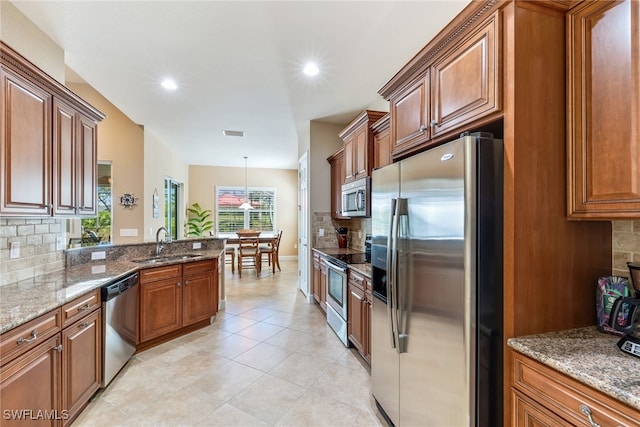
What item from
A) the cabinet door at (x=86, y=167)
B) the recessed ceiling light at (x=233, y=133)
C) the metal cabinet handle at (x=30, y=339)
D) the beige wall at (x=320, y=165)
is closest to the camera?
the metal cabinet handle at (x=30, y=339)

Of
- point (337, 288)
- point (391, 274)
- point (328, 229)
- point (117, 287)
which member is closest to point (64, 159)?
point (117, 287)

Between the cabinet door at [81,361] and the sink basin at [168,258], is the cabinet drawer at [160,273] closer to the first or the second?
the sink basin at [168,258]

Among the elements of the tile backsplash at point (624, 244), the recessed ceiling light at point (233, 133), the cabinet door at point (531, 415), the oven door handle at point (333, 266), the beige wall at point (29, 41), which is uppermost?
the recessed ceiling light at point (233, 133)

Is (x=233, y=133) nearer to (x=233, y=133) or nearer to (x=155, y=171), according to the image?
(x=233, y=133)

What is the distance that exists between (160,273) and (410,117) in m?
2.84

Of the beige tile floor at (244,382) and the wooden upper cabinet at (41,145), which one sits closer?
the wooden upper cabinet at (41,145)

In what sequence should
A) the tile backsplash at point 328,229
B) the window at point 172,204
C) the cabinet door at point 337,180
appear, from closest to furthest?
the cabinet door at point 337,180, the tile backsplash at point 328,229, the window at point 172,204

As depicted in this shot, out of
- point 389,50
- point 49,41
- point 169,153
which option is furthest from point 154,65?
point 169,153

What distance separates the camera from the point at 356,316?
9.13 feet

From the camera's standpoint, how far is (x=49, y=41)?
7.96 feet

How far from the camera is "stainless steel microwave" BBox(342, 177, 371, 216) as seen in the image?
3167mm

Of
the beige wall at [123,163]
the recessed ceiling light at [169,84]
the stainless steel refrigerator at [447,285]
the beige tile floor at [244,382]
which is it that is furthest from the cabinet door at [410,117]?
the beige wall at [123,163]

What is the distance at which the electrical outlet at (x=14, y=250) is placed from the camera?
201 centimetres

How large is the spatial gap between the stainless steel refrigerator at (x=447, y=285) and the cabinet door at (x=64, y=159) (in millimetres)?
2464
